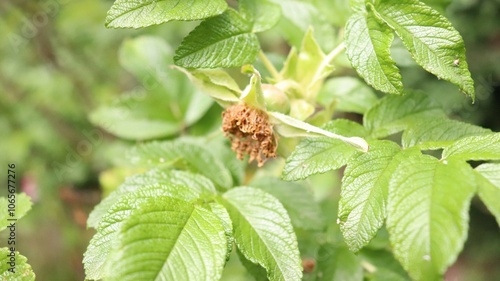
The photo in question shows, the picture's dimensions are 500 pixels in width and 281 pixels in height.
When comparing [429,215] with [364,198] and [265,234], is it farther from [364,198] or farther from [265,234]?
[265,234]

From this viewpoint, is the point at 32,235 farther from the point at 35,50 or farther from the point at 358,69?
the point at 358,69

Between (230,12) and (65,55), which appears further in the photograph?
(65,55)

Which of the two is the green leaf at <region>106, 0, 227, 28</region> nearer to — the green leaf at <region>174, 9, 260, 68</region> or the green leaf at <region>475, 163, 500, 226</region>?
the green leaf at <region>174, 9, 260, 68</region>

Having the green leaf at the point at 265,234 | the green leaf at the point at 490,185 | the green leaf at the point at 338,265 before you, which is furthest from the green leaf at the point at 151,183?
the green leaf at the point at 490,185

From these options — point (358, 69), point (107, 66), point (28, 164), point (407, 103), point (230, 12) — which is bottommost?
point (28, 164)

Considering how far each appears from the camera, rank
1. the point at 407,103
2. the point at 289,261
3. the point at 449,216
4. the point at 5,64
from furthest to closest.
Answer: the point at 5,64
the point at 407,103
the point at 289,261
the point at 449,216

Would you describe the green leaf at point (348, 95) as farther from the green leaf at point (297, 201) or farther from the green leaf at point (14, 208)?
the green leaf at point (14, 208)

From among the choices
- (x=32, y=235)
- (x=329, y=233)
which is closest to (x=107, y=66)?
(x=32, y=235)
